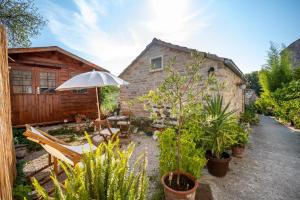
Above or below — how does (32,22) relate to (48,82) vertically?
above

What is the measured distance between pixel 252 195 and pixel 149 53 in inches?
284

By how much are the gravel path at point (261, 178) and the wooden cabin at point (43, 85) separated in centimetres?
735

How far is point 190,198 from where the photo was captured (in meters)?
1.98

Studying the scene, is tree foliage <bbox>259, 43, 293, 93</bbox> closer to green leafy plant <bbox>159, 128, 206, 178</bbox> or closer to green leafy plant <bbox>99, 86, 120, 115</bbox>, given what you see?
green leafy plant <bbox>159, 128, 206, 178</bbox>

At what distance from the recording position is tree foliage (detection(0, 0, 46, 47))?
32.8ft

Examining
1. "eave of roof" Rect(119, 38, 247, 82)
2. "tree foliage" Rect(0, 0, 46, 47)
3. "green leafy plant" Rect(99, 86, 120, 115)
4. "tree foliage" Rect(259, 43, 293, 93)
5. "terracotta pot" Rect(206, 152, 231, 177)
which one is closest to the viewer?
"terracotta pot" Rect(206, 152, 231, 177)

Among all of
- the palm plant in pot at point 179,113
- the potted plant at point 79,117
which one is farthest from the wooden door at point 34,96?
the palm plant in pot at point 179,113

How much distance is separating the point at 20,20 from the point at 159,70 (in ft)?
36.8

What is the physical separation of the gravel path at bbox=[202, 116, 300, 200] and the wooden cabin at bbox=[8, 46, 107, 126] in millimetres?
7349

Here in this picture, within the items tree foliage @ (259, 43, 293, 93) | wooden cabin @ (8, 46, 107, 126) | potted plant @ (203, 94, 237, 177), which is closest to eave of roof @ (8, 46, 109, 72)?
wooden cabin @ (8, 46, 107, 126)

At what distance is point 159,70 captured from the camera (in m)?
7.43

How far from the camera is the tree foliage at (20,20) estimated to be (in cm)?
999

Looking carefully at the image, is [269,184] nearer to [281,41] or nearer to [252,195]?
[252,195]

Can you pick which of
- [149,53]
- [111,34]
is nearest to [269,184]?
[149,53]
